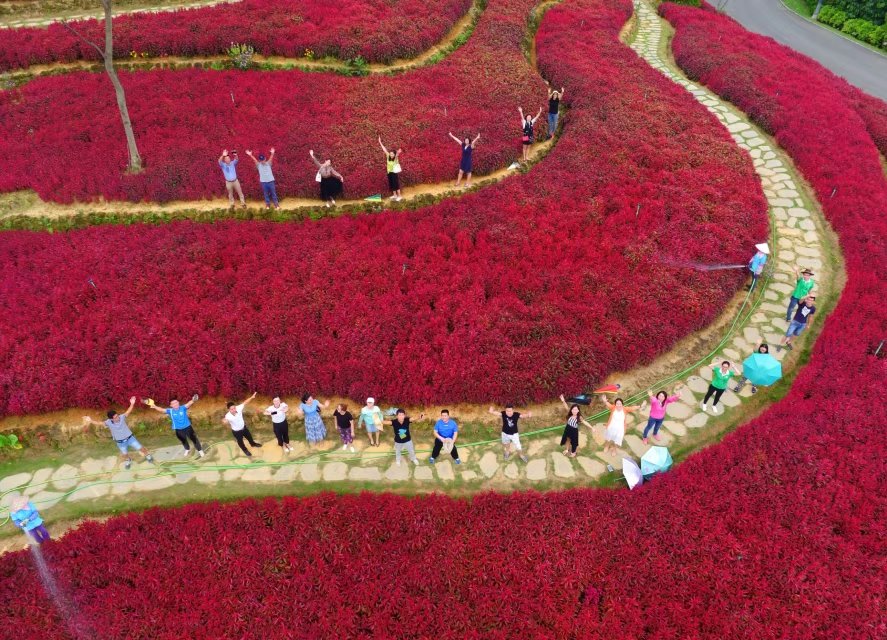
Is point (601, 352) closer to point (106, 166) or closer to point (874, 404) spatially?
point (874, 404)

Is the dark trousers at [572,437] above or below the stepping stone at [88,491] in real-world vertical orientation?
above

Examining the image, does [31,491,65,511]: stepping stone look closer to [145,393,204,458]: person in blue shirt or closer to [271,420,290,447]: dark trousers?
[145,393,204,458]: person in blue shirt

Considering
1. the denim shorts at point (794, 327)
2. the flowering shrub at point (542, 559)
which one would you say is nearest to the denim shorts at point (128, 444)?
the flowering shrub at point (542, 559)

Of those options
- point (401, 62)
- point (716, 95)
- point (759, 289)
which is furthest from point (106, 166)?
point (716, 95)

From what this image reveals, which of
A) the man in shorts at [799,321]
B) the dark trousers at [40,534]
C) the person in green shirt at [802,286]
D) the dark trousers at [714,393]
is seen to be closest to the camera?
the dark trousers at [40,534]

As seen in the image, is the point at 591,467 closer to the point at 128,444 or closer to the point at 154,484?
the point at 154,484

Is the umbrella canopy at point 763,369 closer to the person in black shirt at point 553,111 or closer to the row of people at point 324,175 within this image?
the row of people at point 324,175

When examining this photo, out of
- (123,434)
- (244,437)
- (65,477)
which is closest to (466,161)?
(244,437)
